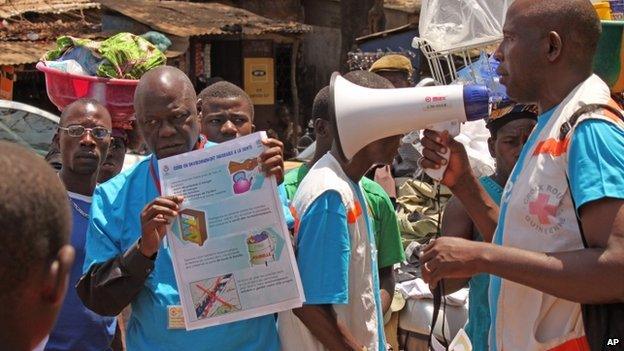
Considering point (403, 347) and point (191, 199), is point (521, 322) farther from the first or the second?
point (403, 347)

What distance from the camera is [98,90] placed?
4738 millimetres

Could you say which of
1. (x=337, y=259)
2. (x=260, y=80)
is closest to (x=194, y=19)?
(x=260, y=80)

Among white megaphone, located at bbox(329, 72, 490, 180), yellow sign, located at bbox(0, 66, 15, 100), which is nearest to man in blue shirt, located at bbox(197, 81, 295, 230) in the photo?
white megaphone, located at bbox(329, 72, 490, 180)

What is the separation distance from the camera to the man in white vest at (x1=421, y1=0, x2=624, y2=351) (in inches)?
105

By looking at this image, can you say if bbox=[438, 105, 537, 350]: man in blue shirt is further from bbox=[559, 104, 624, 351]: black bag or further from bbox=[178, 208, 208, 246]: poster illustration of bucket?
bbox=[178, 208, 208, 246]: poster illustration of bucket

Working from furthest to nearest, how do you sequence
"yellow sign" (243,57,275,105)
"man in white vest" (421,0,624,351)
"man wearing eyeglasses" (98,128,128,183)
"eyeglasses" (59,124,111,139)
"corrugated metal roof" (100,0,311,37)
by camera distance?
"yellow sign" (243,57,275,105) < "corrugated metal roof" (100,0,311,37) < "man wearing eyeglasses" (98,128,128,183) < "eyeglasses" (59,124,111,139) < "man in white vest" (421,0,624,351)

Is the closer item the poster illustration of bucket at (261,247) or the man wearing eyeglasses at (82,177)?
the poster illustration of bucket at (261,247)

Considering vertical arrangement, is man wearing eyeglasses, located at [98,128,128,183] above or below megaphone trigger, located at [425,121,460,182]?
below

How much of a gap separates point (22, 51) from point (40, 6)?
1.90m

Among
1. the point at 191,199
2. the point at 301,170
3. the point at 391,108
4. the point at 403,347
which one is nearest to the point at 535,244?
the point at 391,108

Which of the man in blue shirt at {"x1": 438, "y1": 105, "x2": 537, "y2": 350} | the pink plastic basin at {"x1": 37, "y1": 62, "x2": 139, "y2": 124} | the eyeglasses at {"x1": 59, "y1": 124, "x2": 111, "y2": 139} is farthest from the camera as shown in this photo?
the pink plastic basin at {"x1": 37, "y1": 62, "x2": 139, "y2": 124}

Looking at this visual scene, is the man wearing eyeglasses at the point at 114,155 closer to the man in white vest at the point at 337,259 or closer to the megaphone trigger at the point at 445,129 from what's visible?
the man in white vest at the point at 337,259

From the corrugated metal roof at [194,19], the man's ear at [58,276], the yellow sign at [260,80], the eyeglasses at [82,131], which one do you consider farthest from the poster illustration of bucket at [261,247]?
the yellow sign at [260,80]

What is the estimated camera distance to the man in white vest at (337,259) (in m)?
3.45
